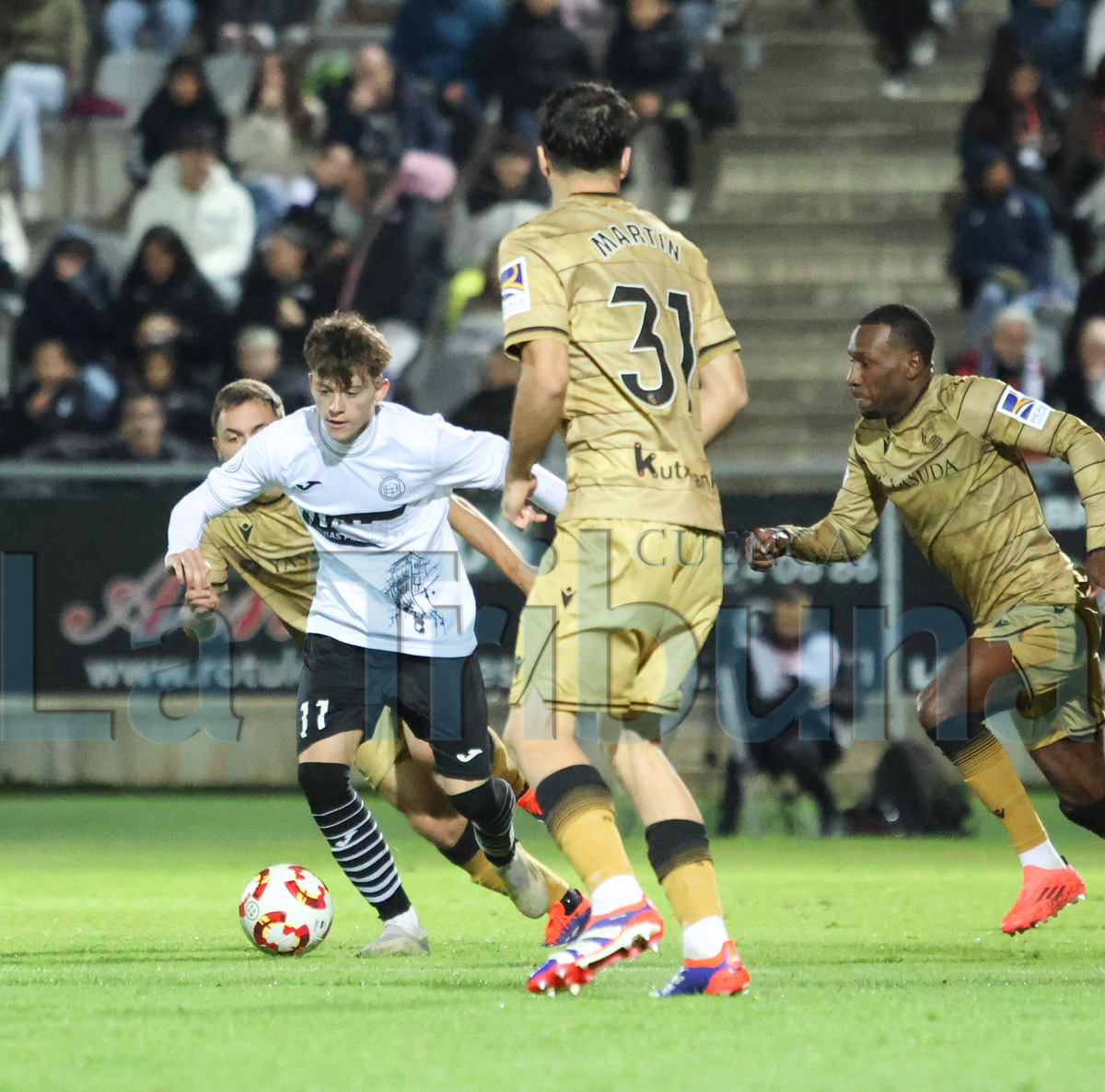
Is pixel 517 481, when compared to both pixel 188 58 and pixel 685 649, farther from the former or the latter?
pixel 188 58

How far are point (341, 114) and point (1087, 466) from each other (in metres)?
10.8

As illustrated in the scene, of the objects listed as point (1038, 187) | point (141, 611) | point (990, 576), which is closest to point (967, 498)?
point (990, 576)

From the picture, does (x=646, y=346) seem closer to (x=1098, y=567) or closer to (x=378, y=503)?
(x=378, y=503)

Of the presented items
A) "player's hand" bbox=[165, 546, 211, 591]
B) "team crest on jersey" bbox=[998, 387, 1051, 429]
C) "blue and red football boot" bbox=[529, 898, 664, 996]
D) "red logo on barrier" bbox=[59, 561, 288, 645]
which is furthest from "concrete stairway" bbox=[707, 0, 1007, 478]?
"blue and red football boot" bbox=[529, 898, 664, 996]

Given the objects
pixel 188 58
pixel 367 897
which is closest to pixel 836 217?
pixel 188 58

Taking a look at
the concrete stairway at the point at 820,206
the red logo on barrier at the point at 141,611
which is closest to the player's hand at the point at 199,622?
the red logo on barrier at the point at 141,611

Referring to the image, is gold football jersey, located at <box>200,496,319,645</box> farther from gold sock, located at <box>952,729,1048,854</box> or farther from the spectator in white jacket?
the spectator in white jacket

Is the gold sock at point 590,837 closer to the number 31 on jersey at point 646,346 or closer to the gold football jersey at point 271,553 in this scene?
the number 31 on jersey at point 646,346

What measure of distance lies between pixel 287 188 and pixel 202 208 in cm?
78

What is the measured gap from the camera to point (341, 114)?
15.5 meters

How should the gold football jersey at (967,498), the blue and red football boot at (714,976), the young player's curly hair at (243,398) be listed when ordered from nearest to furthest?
the blue and red football boot at (714,976), the gold football jersey at (967,498), the young player's curly hair at (243,398)

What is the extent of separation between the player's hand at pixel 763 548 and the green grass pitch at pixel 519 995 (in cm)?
127

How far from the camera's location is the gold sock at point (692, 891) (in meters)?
4.55

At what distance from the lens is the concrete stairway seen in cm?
1490
